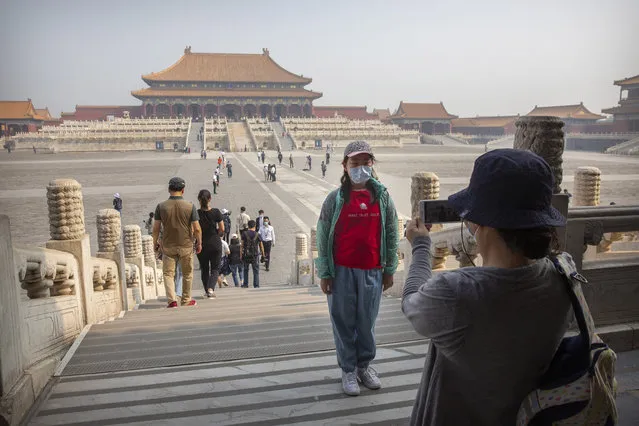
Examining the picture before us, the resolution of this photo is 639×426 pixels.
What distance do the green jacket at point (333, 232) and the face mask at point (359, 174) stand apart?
1.8 inches

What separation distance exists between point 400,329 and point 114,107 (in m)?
61.6

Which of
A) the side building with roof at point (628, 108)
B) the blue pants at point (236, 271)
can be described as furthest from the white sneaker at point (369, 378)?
the side building with roof at point (628, 108)

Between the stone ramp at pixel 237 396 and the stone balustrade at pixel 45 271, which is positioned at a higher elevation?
the stone balustrade at pixel 45 271

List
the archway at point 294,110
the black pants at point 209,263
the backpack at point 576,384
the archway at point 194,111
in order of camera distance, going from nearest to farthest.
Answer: the backpack at point 576,384 < the black pants at point 209,263 < the archway at point 194,111 < the archway at point 294,110

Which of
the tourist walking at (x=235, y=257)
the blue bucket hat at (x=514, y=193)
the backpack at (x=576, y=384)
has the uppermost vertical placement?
the blue bucket hat at (x=514, y=193)

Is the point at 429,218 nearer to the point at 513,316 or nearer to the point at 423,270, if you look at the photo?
the point at 423,270

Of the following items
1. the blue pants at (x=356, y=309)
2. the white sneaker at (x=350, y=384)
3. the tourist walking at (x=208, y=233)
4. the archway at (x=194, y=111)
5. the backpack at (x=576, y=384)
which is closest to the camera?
the backpack at (x=576, y=384)

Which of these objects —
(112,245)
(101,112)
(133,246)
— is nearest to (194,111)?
(101,112)

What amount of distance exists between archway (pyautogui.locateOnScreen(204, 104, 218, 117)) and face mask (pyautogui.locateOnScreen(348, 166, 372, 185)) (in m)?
57.1

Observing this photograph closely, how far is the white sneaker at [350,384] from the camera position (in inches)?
93.5

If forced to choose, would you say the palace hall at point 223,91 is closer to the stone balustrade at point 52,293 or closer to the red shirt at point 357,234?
the stone balustrade at point 52,293

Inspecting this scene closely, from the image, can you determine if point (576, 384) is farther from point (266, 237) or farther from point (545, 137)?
point (266, 237)

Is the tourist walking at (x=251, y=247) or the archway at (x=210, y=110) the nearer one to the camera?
the tourist walking at (x=251, y=247)

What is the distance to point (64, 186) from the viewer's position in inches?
151
